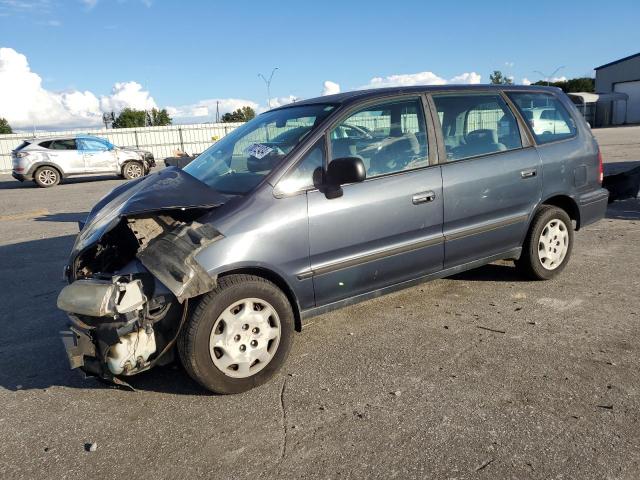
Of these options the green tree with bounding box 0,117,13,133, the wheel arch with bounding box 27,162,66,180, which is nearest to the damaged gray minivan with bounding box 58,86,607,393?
the wheel arch with bounding box 27,162,66,180

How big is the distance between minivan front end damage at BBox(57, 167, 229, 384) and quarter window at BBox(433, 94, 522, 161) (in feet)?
6.92

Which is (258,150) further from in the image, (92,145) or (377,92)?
(92,145)

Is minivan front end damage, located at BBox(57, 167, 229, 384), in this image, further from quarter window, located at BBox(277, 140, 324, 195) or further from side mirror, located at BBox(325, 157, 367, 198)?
side mirror, located at BBox(325, 157, 367, 198)

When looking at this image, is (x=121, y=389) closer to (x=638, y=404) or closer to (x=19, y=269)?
(x=638, y=404)

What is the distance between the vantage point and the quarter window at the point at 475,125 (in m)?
4.18

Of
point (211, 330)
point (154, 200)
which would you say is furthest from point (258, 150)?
point (211, 330)

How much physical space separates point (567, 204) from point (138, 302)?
13.5ft

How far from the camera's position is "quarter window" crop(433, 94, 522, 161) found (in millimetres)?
4176

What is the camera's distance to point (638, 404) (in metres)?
2.80

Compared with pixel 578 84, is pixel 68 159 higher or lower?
lower

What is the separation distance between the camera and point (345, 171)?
3.34m

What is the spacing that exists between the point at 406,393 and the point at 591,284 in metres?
2.68

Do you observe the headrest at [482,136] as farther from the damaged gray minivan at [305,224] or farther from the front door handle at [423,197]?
the front door handle at [423,197]

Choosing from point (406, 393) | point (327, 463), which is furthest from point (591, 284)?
point (327, 463)
